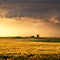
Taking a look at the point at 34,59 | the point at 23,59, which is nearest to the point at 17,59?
the point at 23,59

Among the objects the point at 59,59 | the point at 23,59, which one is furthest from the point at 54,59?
the point at 23,59

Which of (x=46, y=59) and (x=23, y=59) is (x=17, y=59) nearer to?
(x=23, y=59)

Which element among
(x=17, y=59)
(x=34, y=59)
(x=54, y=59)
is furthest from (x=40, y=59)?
(x=17, y=59)

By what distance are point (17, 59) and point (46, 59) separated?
3316 millimetres

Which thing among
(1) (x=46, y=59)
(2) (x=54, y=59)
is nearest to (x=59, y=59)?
(2) (x=54, y=59)

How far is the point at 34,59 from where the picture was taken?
1393cm

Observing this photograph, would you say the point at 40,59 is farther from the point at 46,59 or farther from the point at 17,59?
the point at 17,59

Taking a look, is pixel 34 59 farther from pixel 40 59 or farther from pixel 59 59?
pixel 59 59

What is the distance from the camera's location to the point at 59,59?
1424 cm

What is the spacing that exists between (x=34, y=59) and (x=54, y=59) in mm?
2367

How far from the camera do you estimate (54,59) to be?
14203 mm

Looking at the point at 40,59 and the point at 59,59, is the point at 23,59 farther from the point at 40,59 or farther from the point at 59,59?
the point at 59,59

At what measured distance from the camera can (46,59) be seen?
45.6ft

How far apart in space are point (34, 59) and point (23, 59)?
4.19 feet
